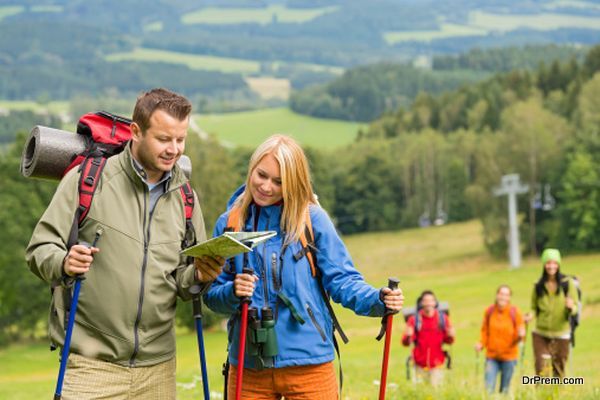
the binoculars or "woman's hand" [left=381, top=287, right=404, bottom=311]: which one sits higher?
"woman's hand" [left=381, top=287, right=404, bottom=311]

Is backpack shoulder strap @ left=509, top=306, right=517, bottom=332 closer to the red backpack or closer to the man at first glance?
the red backpack

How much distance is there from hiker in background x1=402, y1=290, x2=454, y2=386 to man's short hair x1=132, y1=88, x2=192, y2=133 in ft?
26.9

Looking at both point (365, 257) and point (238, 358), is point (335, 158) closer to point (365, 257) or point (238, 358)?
point (365, 257)

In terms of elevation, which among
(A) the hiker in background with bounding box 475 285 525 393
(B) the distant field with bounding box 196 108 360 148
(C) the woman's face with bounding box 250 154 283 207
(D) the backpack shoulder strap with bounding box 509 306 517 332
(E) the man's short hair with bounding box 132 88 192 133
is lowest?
(B) the distant field with bounding box 196 108 360 148

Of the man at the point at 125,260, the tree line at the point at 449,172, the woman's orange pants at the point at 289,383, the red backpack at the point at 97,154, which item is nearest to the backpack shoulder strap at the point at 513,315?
Answer: the woman's orange pants at the point at 289,383

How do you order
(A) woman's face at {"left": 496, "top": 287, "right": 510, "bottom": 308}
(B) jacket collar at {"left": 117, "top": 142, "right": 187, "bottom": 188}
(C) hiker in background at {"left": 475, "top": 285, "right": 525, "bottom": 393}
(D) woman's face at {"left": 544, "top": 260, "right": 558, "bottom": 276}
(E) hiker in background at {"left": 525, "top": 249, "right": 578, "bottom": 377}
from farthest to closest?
(A) woman's face at {"left": 496, "top": 287, "right": 510, "bottom": 308}, (C) hiker in background at {"left": 475, "top": 285, "right": 525, "bottom": 393}, (E) hiker in background at {"left": 525, "top": 249, "right": 578, "bottom": 377}, (D) woman's face at {"left": 544, "top": 260, "right": 558, "bottom": 276}, (B) jacket collar at {"left": 117, "top": 142, "right": 187, "bottom": 188}

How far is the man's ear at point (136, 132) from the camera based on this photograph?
18.5 feet

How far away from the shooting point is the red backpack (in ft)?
18.2

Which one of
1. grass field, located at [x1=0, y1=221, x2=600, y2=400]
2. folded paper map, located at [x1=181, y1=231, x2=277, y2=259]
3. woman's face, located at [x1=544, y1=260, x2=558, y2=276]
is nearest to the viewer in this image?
folded paper map, located at [x1=181, y1=231, x2=277, y2=259]

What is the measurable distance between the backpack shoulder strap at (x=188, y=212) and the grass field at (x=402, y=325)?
156 inches

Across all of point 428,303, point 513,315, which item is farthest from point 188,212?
point 513,315

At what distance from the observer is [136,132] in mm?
5672

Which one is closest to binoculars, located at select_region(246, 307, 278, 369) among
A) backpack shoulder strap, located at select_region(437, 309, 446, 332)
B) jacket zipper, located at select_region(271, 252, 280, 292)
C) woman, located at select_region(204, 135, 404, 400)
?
woman, located at select_region(204, 135, 404, 400)

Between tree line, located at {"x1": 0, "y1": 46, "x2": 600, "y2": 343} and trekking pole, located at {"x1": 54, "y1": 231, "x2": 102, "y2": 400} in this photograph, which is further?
tree line, located at {"x1": 0, "y1": 46, "x2": 600, "y2": 343}
